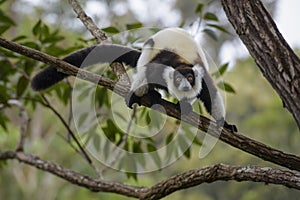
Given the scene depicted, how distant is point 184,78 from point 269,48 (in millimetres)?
865

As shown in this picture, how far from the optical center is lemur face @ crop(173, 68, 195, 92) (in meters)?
2.31

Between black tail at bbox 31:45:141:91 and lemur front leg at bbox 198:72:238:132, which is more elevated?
black tail at bbox 31:45:141:91

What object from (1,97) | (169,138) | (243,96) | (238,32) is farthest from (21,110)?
(243,96)

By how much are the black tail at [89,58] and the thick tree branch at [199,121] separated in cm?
51

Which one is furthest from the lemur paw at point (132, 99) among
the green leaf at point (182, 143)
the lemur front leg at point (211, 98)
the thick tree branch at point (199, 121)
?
the green leaf at point (182, 143)

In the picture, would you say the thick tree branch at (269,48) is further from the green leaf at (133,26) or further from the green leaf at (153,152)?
the green leaf at (153,152)

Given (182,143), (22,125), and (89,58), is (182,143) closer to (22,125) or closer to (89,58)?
(89,58)

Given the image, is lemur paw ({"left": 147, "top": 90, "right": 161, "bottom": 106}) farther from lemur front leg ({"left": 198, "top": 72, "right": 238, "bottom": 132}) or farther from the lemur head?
lemur front leg ({"left": 198, "top": 72, "right": 238, "bottom": 132})

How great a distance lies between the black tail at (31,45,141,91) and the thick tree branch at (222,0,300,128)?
3.23 feet

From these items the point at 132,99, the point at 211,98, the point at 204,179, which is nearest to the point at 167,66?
the point at 211,98

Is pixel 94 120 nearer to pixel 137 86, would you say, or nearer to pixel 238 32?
pixel 137 86

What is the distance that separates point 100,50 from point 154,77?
12.3 inches

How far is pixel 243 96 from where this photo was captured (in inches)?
324

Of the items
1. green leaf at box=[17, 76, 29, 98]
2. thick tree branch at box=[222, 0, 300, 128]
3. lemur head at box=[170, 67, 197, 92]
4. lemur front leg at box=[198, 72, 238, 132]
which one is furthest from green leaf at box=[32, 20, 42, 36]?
thick tree branch at box=[222, 0, 300, 128]
